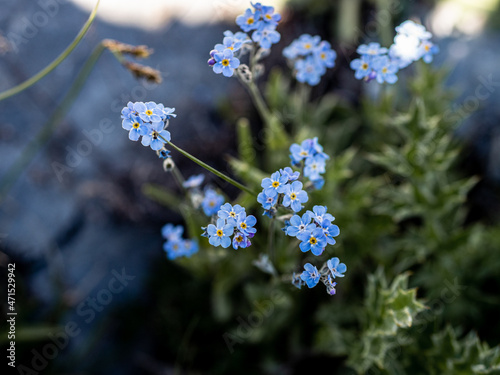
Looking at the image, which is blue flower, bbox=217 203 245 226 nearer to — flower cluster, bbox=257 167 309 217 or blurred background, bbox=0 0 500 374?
flower cluster, bbox=257 167 309 217

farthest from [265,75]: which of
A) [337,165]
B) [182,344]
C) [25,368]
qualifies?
[25,368]

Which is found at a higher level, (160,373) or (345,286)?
(345,286)

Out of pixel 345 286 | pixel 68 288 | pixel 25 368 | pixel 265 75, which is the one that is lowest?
pixel 25 368

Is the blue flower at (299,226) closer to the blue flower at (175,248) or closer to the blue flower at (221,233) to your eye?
the blue flower at (221,233)

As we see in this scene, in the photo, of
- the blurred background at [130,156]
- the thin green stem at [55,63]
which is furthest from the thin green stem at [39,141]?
the thin green stem at [55,63]

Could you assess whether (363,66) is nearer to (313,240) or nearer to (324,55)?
(324,55)

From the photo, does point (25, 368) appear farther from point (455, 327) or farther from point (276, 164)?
point (455, 327)

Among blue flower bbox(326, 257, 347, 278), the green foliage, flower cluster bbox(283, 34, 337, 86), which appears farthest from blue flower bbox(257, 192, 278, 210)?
flower cluster bbox(283, 34, 337, 86)
